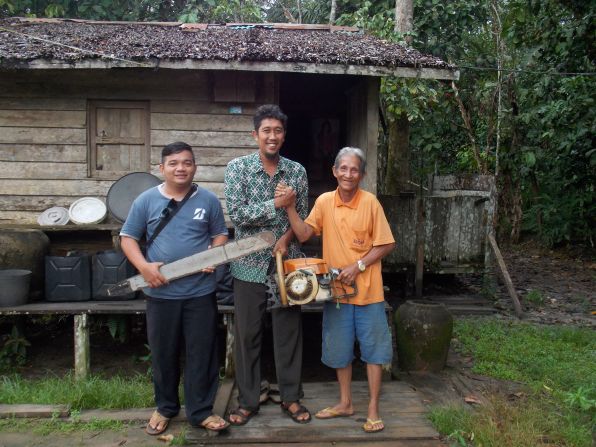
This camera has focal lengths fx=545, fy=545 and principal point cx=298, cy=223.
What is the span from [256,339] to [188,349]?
0.47 meters

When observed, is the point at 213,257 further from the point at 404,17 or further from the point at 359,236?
the point at 404,17

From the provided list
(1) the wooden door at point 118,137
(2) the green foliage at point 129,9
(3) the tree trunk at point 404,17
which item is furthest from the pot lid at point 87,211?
(2) the green foliage at point 129,9

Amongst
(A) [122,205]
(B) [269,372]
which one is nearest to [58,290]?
(A) [122,205]

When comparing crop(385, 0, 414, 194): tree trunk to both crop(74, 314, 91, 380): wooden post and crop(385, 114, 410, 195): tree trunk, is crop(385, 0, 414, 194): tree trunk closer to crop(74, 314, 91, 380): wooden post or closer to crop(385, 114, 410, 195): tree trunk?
crop(385, 114, 410, 195): tree trunk

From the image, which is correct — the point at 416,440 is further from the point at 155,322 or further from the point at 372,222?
the point at 155,322

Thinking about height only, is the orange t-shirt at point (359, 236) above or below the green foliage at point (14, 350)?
above

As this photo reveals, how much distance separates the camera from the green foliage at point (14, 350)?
228 inches

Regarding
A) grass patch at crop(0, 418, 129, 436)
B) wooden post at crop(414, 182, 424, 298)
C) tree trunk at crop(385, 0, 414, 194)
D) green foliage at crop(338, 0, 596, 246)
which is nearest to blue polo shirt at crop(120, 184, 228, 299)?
grass patch at crop(0, 418, 129, 436)

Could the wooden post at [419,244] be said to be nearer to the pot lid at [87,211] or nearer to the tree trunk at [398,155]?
the tree trunk at [398,155]

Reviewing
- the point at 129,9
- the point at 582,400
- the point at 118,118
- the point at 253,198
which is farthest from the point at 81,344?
the point at 129,9

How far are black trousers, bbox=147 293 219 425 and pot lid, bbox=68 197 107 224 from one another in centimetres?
291

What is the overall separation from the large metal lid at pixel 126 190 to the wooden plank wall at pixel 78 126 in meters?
0.31

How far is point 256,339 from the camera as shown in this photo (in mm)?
3828

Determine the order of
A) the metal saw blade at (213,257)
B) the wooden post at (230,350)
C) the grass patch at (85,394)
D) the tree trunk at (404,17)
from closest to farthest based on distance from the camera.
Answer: the metal saw blade at (213,257)
the grass patch at (85,394)
the wooden post at (230,350)
the tree trunk at (404,17)
